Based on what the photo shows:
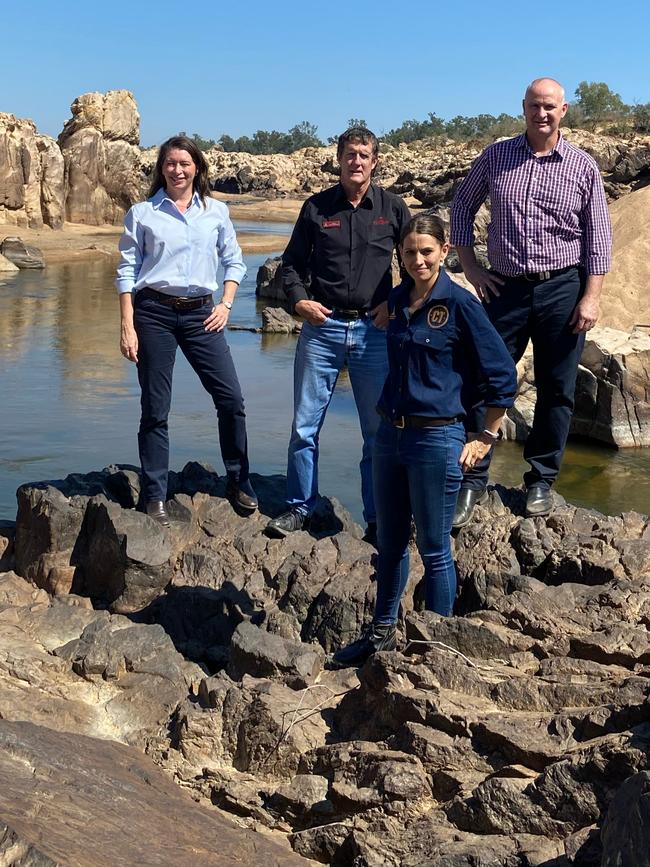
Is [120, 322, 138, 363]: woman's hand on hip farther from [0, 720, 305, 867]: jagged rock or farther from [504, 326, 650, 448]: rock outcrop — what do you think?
[504, 326, 650, 448]: rock outcrop

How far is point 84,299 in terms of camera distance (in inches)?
703

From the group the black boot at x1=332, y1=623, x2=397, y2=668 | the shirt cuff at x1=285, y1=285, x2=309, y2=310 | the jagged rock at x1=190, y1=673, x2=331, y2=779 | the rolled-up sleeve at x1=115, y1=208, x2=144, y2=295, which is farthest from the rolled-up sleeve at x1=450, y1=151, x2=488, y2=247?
the jagged rock at x1=190, y1=673, x2=331, y2=779

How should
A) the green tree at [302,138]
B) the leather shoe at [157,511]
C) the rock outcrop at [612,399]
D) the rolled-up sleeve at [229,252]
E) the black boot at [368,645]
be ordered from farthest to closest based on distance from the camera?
the green tree at [302,138]
the rock outcrop at [612,399]
the leather shoe at [157,511]
the rolled-up sleeve at [229,252]
the black boot at [368,645]

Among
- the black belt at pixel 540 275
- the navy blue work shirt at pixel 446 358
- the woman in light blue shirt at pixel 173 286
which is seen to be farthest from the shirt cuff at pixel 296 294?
the navy blue work shirt at pixel 446 358

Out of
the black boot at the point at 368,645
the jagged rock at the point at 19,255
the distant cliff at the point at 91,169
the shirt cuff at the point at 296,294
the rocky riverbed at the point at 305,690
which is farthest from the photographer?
the distant cliff at the point at 91,169

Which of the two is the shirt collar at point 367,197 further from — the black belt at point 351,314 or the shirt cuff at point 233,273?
the shirt cuff at point 233,273

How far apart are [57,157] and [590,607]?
24.7m

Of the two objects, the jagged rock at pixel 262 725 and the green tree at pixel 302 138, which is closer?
the jagged rock at pixel 262 725

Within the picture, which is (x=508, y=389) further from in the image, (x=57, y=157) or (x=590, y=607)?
(x=57, y=157)

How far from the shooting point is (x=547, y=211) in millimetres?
5352

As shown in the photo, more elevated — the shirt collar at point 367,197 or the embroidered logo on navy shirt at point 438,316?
the shirt collar at point 367,197

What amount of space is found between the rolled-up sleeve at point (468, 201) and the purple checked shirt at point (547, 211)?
106 mm

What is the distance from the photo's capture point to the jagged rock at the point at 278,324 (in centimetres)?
1529

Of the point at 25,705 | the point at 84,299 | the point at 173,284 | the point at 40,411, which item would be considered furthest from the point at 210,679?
the point at 84,299
